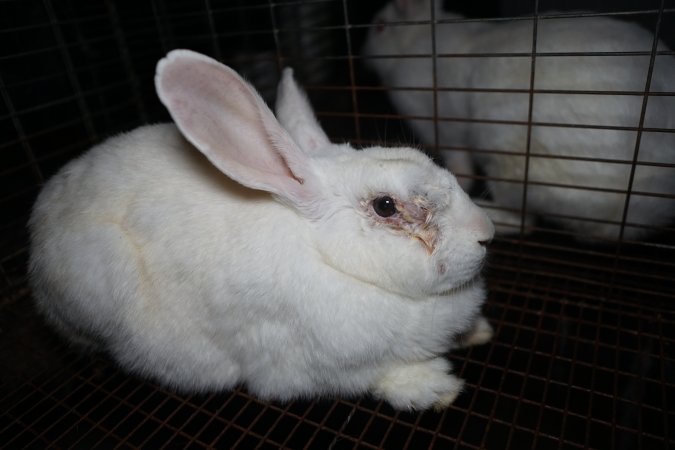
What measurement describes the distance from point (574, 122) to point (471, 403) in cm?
141

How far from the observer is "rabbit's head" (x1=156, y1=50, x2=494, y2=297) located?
1.50m

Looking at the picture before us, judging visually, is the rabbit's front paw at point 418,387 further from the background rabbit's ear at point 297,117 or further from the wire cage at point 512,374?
the background rabbit's ear at point 297,117

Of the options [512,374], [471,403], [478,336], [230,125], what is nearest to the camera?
[230,125]

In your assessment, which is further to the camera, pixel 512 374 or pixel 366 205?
pixel 512 374

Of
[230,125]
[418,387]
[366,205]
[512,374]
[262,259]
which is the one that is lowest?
[512,374]

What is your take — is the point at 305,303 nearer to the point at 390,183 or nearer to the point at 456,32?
the point at 390,183

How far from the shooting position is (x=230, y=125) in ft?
4.85

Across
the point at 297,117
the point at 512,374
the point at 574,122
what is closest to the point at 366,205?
the point at 297,117

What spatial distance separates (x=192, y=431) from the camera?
1.81 meters

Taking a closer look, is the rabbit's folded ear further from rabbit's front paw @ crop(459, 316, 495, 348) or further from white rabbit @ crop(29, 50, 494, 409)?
rabbit's front paw @ crop(459, 316, 495, 348)

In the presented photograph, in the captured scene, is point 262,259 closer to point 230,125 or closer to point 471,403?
point 230,125

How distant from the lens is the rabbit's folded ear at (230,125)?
1.31m

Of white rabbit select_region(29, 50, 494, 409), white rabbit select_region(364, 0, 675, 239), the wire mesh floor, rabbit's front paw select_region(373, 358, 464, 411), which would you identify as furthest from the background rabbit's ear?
the wire mesh floor

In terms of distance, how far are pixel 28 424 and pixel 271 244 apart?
124 cm
